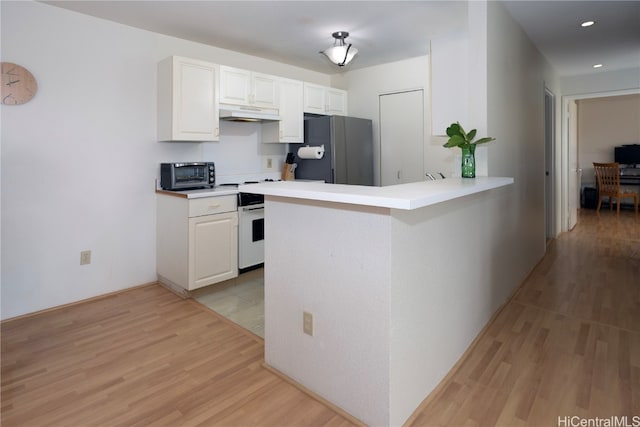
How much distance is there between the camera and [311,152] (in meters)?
4.39

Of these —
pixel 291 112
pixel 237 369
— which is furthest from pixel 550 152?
pixel 237 369

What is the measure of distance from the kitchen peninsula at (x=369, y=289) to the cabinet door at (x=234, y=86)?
6.77 ft

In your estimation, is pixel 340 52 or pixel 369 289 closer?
pixel 369 289

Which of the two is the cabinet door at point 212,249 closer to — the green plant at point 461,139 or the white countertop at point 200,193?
the white countertop at point 200,193

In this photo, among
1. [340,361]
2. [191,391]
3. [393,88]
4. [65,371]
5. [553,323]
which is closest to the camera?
[340,361]

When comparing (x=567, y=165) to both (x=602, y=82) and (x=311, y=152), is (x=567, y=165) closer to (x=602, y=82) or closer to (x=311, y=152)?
(x=602, y=82)

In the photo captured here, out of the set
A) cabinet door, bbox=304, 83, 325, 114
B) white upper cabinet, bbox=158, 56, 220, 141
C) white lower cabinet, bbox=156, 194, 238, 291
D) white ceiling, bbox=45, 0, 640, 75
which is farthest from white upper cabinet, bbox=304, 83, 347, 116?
white lower cabinet, bbox=156, 194, 238, 291

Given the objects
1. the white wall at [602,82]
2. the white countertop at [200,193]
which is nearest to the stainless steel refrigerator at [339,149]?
the white countertop at [200,193]

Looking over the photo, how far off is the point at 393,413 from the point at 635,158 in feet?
28.2

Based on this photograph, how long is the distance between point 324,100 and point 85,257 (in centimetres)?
309

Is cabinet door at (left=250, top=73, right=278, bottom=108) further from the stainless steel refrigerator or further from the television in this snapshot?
the television

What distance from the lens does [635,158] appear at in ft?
24.7

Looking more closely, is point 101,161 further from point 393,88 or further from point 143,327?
point 393,88

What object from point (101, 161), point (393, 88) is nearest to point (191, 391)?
point (101, 161)
